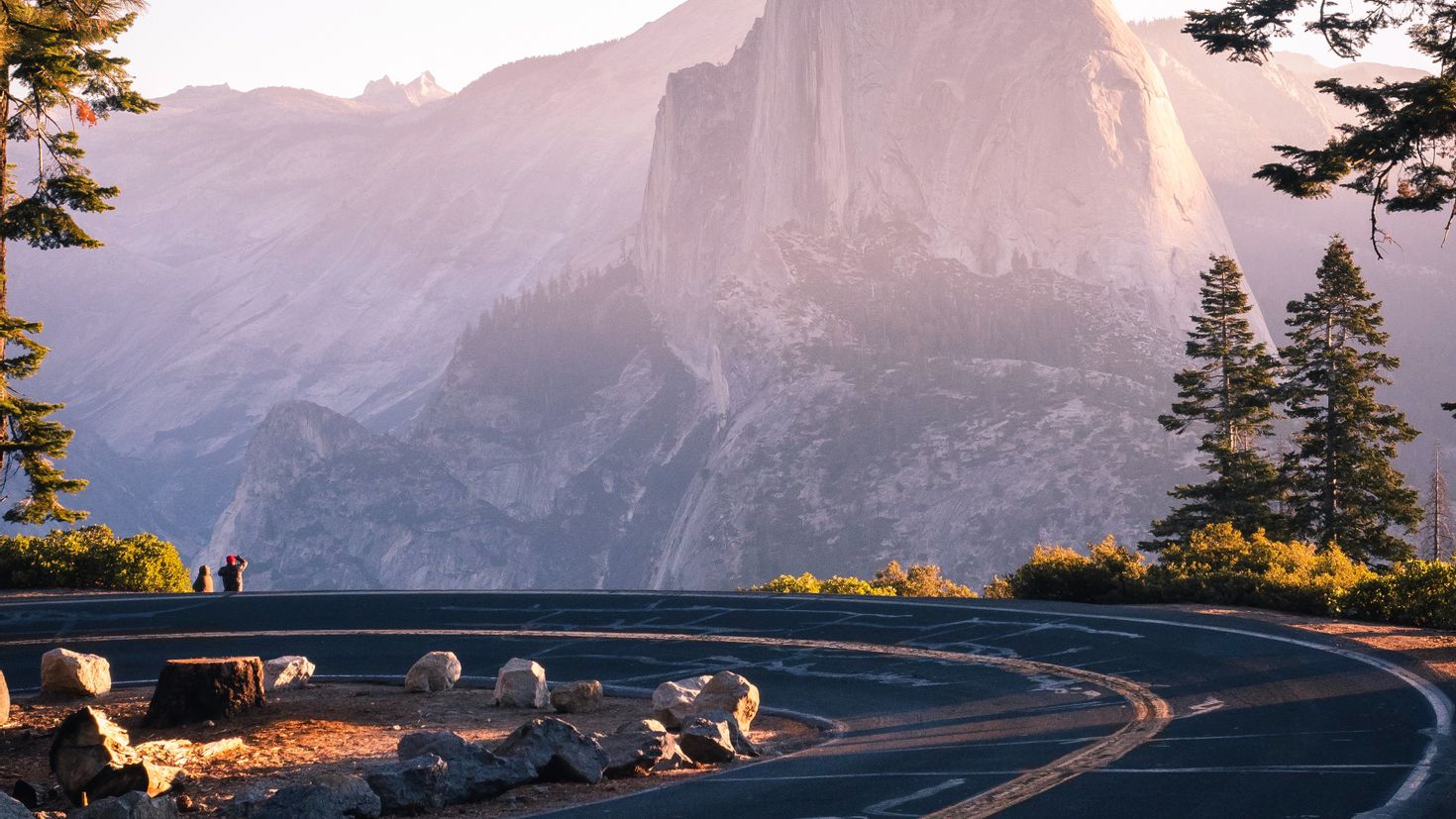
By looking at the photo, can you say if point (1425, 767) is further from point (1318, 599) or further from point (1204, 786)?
point (1318, 599)

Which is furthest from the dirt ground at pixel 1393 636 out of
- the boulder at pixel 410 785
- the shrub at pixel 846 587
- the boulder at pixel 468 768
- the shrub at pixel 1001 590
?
the shrub at pixel 846 587

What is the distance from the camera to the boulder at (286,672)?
18.7 m

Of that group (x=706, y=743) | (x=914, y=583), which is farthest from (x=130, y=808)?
(x=914, y=583)

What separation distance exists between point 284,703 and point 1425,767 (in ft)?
44.2

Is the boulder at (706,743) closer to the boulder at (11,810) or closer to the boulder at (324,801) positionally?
the boulder at (324,801)

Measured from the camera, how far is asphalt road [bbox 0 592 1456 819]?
36.0 feet

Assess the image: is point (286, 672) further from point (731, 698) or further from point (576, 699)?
point (731, 698)

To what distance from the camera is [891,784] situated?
38.7 feet

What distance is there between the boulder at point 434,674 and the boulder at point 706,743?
6.13 metres

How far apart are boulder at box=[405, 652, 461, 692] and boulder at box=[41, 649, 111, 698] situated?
4.37m

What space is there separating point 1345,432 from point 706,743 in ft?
127

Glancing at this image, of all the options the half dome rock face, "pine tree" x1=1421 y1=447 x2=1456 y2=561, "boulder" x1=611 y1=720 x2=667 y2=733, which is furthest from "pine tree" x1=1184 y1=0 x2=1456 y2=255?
the half dome rock face

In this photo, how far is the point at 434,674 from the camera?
754 inches

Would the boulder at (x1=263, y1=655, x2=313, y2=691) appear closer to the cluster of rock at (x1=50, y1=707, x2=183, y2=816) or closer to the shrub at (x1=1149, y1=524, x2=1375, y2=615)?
the cluster of rock at (x1=50, y1=707, x2=183, y2=816)
